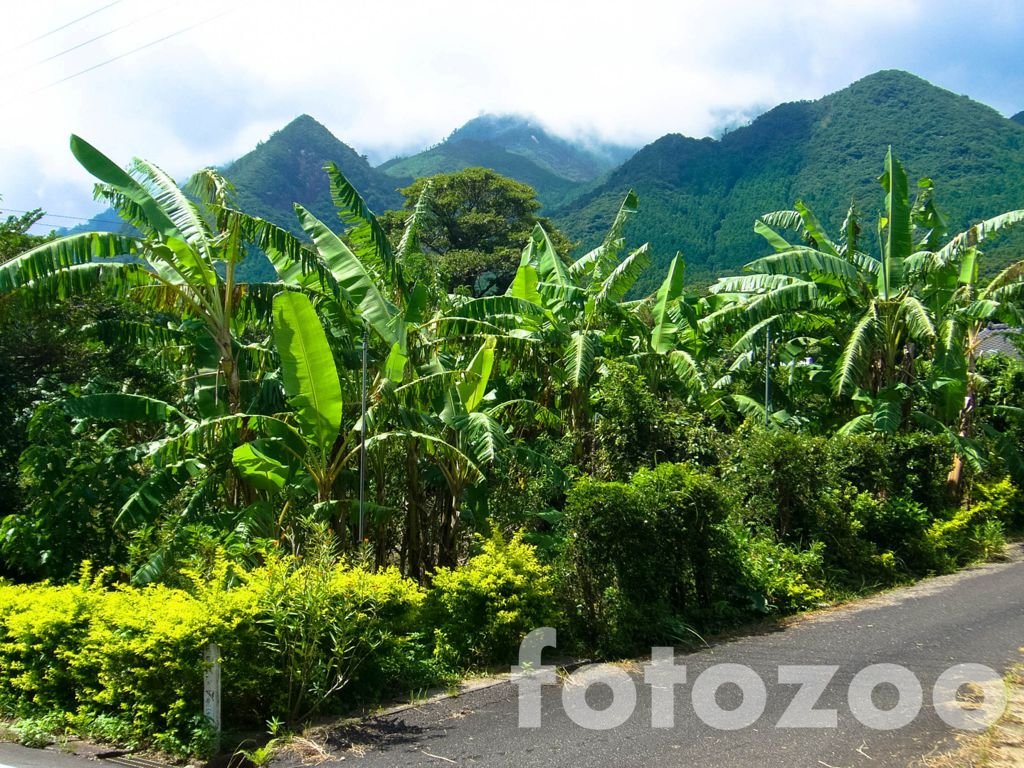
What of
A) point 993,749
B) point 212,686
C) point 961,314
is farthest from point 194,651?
point 961,314

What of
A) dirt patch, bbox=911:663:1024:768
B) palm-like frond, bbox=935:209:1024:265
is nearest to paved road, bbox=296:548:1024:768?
dirt patch, bbox=911:663:1024:768

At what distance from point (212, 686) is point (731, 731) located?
3429mm

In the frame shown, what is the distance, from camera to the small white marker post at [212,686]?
5.65 meters

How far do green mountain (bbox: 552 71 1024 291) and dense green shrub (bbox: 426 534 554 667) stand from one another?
33.1 meters

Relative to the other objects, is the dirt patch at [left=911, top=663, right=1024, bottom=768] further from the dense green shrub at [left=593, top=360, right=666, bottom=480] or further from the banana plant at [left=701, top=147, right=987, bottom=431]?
the banana plant at [left=701, top=147, right=987, bottom=431]

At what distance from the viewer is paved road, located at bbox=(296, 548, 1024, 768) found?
534cm

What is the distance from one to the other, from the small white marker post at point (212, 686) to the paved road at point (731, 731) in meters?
0.80

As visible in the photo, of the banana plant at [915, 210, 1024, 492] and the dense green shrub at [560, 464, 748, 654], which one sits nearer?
the dense green shrub at [560, 464, 748, 654]

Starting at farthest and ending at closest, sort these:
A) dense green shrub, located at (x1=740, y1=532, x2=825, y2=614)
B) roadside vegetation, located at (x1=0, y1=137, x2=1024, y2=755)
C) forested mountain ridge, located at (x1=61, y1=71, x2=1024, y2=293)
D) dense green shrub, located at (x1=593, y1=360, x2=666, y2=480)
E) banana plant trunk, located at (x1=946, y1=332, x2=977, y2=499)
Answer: forested mountain ridge, located at (x1=61, y1=71, x2=1024, y2=293)
banana plant trunk, located at (x1=946, y1=332, x2=977, y2=499)
dense green shrub, located at (x1=593, y1=360, x2=666, y2=480)
dense green shrub, located at (x1=740, y1=532, x2=825, y2=614)
roadside vegetation, located at (x1=0, y1=137, x2=1024, y2=755)

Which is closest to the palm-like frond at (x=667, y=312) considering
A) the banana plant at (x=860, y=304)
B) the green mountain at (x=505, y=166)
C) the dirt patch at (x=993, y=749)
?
the banana plant at (x=860, y=304)

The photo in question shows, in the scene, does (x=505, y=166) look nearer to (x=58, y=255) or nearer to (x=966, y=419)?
(x=966, y=419)

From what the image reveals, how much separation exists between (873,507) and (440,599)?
677 centimetres

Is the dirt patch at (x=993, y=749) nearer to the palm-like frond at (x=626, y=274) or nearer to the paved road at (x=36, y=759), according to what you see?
the paved road at (x=36, y=759)

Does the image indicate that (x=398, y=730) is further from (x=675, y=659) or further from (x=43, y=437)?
(x=43, y=437)
